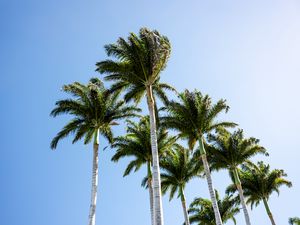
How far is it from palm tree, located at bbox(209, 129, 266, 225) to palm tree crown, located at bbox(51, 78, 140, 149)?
10.0 metres

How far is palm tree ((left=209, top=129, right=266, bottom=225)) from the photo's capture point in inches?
1150

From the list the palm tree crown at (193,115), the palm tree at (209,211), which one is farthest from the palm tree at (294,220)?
the palm tree crown at (193,115)

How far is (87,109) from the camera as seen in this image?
954 inches

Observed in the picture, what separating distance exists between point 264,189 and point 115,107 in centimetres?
2076

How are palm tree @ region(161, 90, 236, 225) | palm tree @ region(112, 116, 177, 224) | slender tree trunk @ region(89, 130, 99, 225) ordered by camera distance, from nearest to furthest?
slender tree trunk @ region(89, 130, 99, 225)
palm tree @ region(161, 90, 236, 225)
palm tree @ region(112, 116, 177, 224)

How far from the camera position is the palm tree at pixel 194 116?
25719mm

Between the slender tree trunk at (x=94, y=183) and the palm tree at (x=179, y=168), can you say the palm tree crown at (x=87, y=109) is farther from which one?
the palm tree at (x=179, y=168)

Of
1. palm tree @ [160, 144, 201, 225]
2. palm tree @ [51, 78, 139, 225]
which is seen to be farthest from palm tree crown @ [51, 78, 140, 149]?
palm tree @ [160, 144, 201, 225]

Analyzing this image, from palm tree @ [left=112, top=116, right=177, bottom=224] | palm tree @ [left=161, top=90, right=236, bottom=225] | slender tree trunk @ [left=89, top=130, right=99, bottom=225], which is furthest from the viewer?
palm tree @ [left=112, top=116, right=177, bottom=224]

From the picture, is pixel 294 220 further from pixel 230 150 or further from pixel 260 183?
pixel 230 150

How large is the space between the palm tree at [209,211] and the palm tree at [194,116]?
48.4 feet

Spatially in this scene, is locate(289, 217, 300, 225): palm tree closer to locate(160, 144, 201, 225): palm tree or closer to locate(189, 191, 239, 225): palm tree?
locate(189, 191, 239, 225): palm tree

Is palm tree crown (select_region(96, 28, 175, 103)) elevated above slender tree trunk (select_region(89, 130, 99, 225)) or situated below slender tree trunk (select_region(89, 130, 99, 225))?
above

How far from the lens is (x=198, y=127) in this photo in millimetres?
25812
